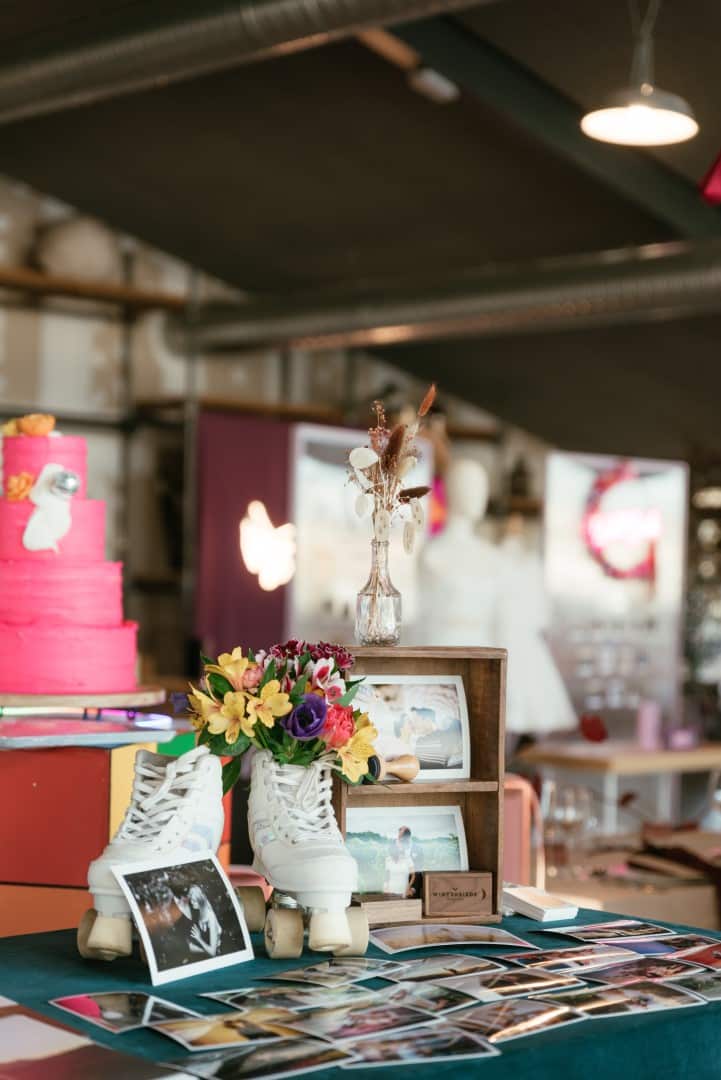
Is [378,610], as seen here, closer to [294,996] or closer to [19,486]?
[294,996]

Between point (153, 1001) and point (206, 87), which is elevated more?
point (206, 87)

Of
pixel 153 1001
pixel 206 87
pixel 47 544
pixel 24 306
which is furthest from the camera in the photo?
pixel 24 306

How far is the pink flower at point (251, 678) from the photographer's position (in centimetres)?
181

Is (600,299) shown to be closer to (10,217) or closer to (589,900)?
(10,217)

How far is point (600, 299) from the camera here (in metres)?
6.37

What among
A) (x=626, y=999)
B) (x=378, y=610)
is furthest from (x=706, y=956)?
(x=378, y=610)

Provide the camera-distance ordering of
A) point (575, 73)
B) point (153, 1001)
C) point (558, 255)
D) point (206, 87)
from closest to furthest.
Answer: point (153, 1001), point (575, 73), point (206, 87), point (558, 255)

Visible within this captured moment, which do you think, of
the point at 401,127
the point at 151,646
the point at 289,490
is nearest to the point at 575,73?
the point at 401,127

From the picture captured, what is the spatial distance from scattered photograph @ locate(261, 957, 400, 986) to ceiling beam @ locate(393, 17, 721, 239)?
4219mm

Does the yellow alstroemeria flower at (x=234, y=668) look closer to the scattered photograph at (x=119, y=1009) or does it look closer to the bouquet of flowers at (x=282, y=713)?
the bouquet of flowers at (x=282, y=713)

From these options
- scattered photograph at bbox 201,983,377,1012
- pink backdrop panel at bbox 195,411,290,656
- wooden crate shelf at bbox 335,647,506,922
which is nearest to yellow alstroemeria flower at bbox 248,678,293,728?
wooden crate shelf at bbox 335,647,506,922

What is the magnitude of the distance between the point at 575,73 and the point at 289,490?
9.44 ft

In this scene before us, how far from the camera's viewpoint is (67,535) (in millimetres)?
2834

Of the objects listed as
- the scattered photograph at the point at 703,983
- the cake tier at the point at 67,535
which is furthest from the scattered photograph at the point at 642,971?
the cake tier at the point at 67,535
